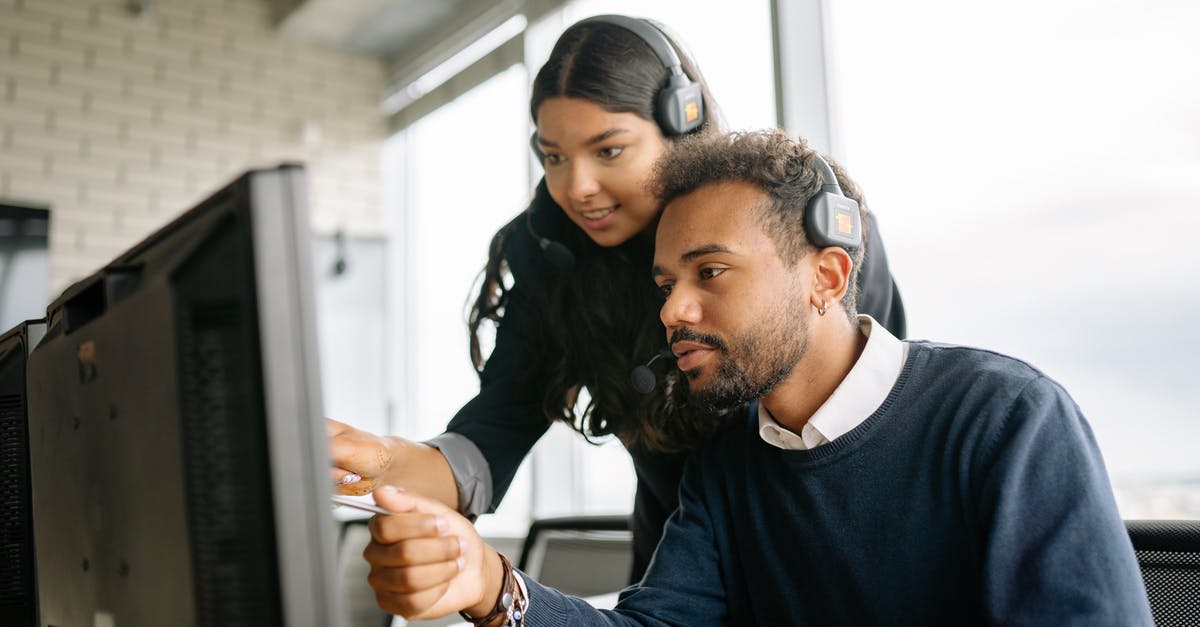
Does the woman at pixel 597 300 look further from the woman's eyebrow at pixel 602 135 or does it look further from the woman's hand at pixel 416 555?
the woman's hand at pixel 416 555

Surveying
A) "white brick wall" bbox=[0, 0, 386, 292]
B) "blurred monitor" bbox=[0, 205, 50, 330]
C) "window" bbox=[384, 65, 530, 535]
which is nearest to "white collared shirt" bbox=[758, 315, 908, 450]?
"blurred monitor" bbox=[0, 205, 50, 330]

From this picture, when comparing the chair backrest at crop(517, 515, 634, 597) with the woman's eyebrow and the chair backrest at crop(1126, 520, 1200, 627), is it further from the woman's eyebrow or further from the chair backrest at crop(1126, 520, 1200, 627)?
the chair backrest at crop(1126, 520, 1200, 627)

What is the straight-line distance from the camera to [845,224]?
1.09 meters

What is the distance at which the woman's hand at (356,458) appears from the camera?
3.40ft

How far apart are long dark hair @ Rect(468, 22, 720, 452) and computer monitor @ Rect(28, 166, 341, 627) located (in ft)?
2.44

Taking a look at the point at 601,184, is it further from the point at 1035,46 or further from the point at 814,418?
the point at 1035,46

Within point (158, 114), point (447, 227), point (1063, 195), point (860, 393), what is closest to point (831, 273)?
point (860, 393)

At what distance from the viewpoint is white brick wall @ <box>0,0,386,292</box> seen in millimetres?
3980

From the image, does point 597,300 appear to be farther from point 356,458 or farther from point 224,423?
point 224,423

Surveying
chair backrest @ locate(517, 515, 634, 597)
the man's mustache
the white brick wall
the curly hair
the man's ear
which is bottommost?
chair backrest @ locate(517, 515, 634, 597)

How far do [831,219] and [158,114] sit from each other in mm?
4016

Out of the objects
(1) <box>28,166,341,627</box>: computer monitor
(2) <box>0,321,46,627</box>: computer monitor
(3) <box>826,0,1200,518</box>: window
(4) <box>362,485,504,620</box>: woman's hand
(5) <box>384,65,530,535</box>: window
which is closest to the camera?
(1) <box>28,166,341,627</box>: computer monitor

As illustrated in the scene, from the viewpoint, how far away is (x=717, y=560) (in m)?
1.10

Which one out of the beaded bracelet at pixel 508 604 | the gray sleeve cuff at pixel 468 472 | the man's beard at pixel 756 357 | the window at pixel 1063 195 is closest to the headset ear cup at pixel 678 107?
the man's beard at pixel 756 357
